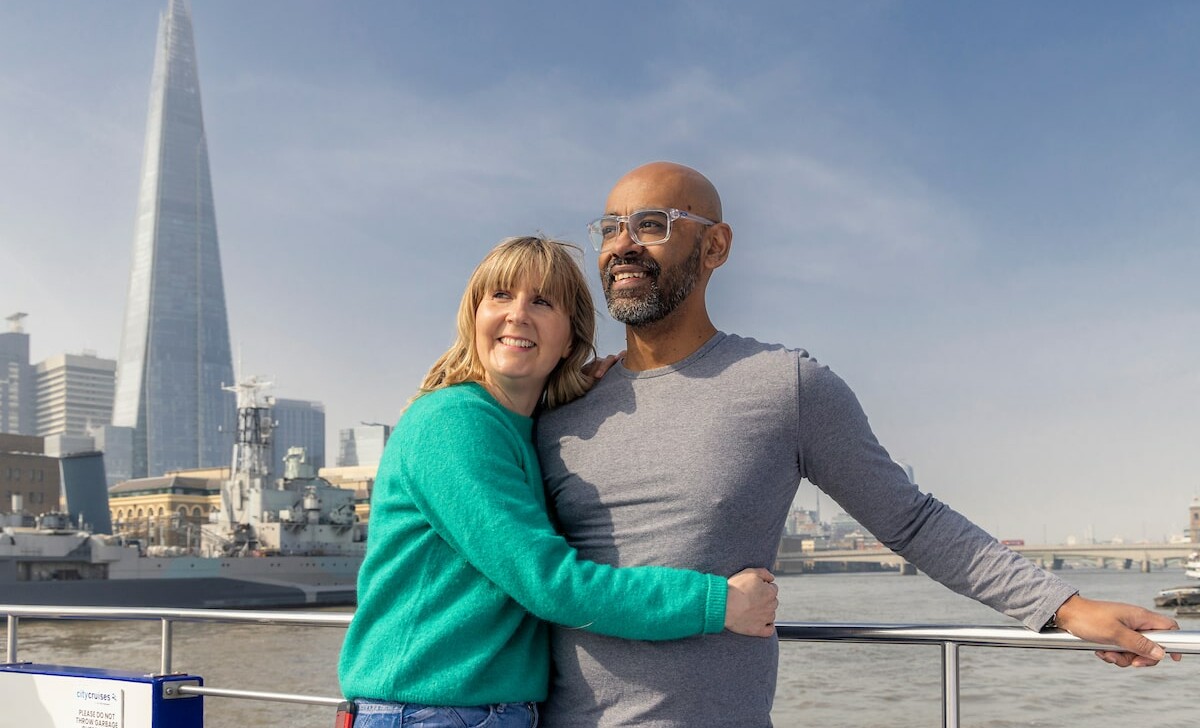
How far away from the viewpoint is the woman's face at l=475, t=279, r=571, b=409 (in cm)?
200

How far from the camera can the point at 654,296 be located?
2.11 m

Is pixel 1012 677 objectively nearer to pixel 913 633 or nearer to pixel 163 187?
pixel 913 633

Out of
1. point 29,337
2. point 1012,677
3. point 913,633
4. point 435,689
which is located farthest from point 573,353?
point 29,337

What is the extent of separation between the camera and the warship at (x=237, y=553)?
38.4 meters

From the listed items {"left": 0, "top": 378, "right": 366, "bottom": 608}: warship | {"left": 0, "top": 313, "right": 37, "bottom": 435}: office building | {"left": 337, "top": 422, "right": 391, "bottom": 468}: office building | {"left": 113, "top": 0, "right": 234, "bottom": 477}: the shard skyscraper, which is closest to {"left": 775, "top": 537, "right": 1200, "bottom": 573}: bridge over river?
{"left": 0, "top": 378, "right": 366, "bottom": 608}: warship

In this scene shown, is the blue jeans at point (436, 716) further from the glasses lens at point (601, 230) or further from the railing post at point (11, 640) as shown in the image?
the railing post at point (11, 640)

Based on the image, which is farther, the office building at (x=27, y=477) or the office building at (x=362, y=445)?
the office building at (x=362, y=445)

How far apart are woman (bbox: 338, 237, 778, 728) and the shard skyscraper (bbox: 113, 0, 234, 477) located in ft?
507

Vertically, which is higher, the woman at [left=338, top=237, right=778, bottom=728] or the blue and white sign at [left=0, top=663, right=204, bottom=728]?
the woman at [left=338, top=237, right=778, bottom=728]

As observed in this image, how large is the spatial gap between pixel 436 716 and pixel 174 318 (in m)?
165

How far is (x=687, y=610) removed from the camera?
5.87 feet

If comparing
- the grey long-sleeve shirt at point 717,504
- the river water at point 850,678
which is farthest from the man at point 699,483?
the river water at point 850,678

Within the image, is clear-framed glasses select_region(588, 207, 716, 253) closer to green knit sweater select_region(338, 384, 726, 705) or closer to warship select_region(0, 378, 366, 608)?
green knit sweater select_region(338, 384, 726, 705)

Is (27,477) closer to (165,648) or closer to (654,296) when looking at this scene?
(165,648)
